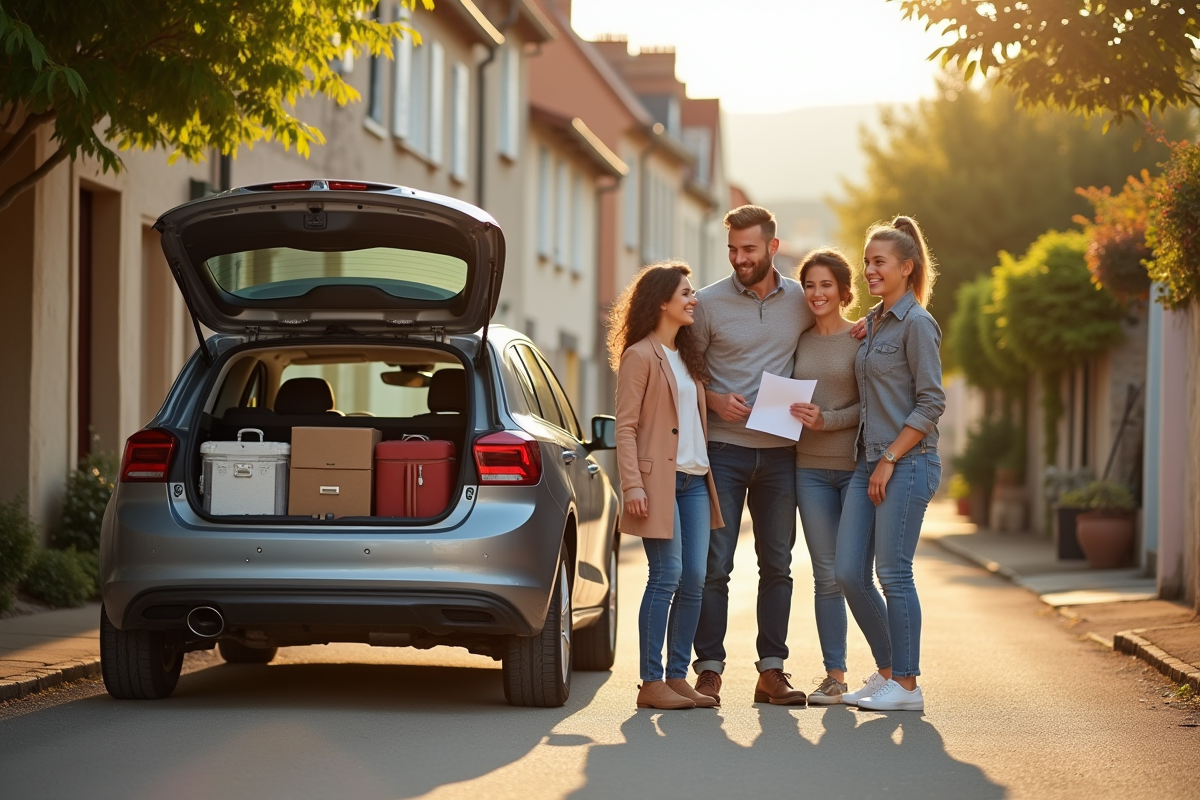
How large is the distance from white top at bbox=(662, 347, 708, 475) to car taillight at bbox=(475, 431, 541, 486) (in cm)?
76

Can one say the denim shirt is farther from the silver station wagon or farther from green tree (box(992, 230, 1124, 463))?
green tree (box(992, 230, 1124, 463))

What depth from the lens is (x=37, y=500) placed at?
12.9 m

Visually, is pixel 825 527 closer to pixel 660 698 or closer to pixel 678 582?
pixel 678 582

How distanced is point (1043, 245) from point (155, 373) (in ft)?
44.2

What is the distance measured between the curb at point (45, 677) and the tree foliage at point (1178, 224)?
6.72m

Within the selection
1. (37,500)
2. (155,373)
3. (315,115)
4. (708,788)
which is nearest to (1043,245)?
(315,115)

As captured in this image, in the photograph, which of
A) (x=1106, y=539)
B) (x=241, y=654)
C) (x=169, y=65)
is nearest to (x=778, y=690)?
(x=241, y=654)

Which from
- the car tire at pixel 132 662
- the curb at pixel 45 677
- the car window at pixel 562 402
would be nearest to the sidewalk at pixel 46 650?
the curb at pixel 45 677

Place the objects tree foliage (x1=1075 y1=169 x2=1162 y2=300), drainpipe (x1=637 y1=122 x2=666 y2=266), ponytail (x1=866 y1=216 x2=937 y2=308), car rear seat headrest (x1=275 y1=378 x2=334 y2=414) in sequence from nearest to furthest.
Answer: ponytail (x1=866 y1=216 x2=937 y2=308), car rear seat headrest (x1=275 y1=378 x2=334 y2=414), tree foliage (x1=1075 y1=169 x2=1162 y2=300), drainpipe (x1=637 y1=122 x2=666 y2=266)

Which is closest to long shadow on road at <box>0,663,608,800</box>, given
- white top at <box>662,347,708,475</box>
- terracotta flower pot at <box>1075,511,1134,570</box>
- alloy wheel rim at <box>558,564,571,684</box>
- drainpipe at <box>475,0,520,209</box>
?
alloy wheel rim at <box>558,564,571,684</box>

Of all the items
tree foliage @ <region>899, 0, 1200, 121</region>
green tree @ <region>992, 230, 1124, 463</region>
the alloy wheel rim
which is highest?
tree foliage @ <region>899, 0, 1200, 121</region>

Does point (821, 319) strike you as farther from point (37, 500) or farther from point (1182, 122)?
point (1182, 122)

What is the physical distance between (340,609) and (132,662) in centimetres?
110

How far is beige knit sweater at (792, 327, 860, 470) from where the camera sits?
8.26 meters
